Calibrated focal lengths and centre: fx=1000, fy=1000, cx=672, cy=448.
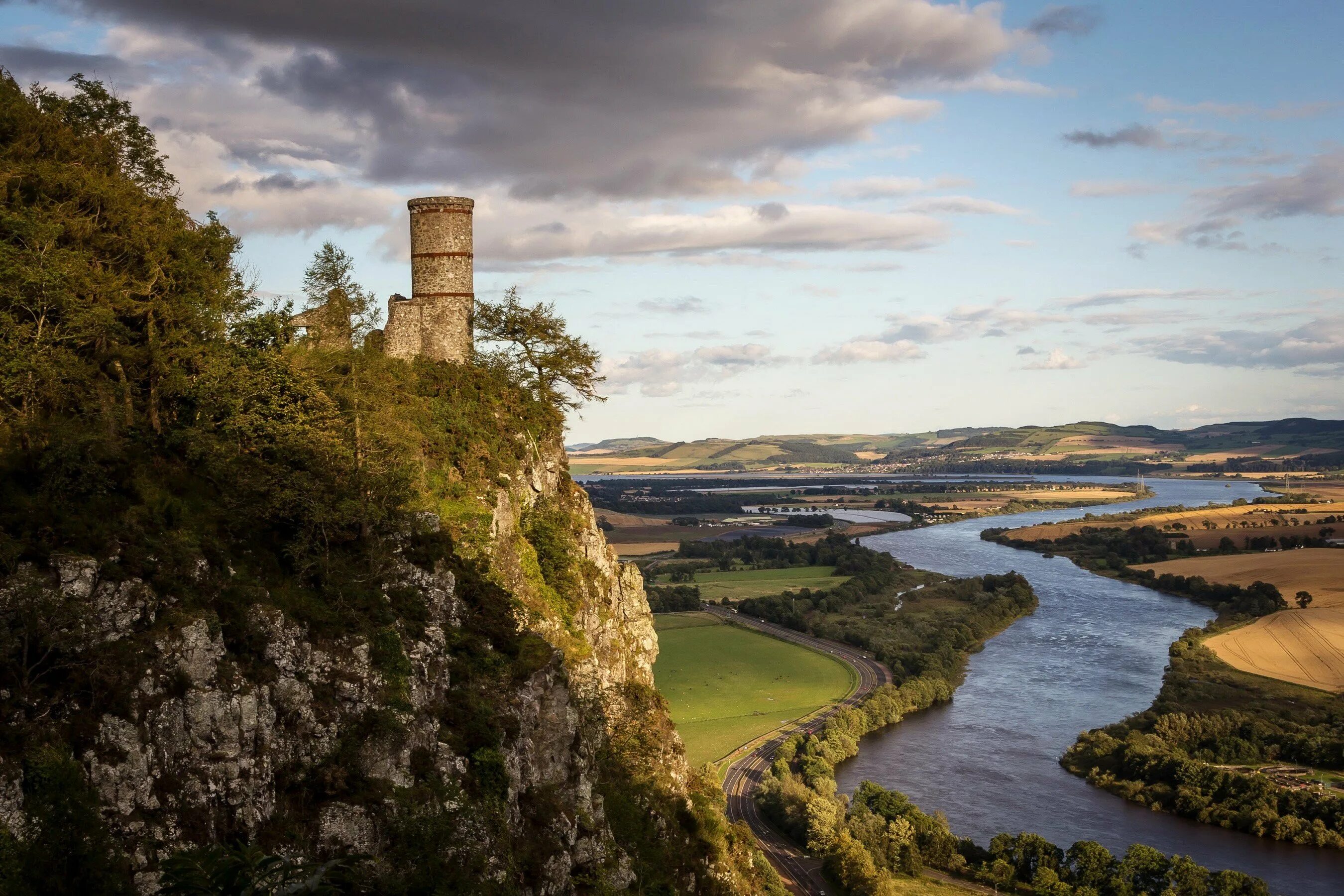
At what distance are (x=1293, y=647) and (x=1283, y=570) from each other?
3872 centimetres

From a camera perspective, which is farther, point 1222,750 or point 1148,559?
point 1148,559

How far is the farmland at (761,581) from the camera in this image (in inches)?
5551

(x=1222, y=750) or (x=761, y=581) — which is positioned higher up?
(x=761, y=581)

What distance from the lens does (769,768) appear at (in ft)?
257

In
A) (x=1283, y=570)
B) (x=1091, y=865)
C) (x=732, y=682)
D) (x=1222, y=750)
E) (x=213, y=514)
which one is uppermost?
(x=213, y=514)

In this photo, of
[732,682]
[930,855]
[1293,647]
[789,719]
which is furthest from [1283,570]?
[930,855]

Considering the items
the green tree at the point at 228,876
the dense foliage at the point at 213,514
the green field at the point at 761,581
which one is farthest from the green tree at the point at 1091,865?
the green field at the point at 761,581

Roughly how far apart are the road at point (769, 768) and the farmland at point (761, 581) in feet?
63.0

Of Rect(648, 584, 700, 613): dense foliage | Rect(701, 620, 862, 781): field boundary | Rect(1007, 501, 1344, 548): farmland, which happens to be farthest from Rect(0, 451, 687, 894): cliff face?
Rect(1007, 501, 1344, 548): farmland

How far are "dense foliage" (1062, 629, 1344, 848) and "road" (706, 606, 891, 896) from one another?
22707 millimetres

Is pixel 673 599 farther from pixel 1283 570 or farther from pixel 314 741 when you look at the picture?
pixel 314 741

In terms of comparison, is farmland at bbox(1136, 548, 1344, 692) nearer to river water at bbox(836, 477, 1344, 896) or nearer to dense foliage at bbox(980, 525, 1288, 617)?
dense foliage at bbox(980, 525, 1288, 617)

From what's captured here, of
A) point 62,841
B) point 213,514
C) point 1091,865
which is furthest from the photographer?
point 1091,865

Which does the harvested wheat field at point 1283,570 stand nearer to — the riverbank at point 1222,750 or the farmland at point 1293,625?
the farmland at point 1293,625
